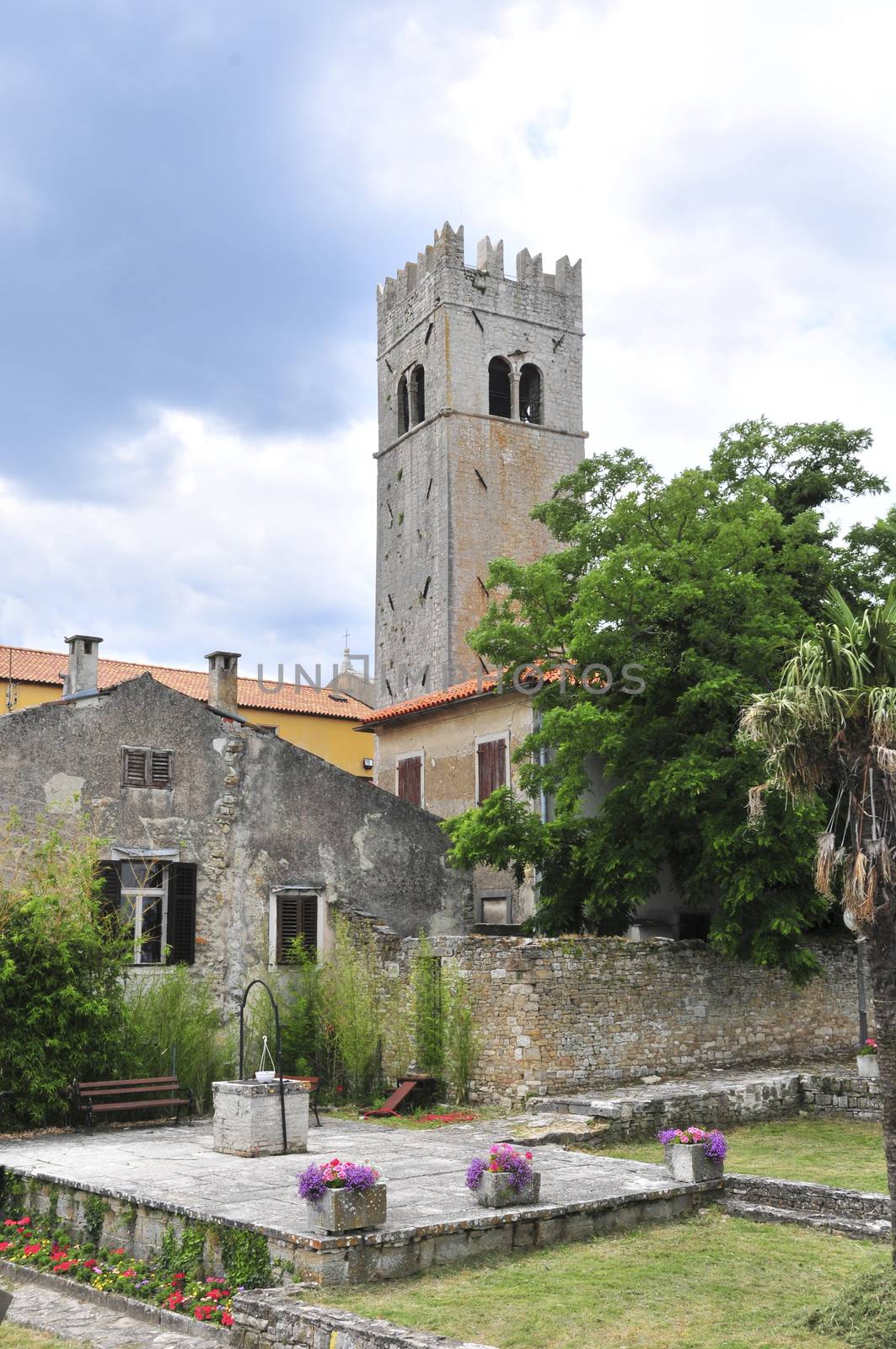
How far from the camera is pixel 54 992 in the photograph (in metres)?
16.4

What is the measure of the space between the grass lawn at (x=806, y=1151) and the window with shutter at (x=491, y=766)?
27.6 feet

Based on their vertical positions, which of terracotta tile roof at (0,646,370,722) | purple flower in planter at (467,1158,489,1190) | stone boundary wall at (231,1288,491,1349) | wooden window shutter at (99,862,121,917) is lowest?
stone boundary wall at (231,1288,491,1349)

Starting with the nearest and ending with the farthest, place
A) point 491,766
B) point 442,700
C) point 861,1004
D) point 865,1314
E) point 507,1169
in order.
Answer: point 865,1314, point 507,1169, point 861,1004, point 491,766, point 442,700

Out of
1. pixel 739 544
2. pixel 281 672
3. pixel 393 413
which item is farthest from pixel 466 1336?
pixel 393 413

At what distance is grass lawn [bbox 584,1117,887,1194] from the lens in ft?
44.1

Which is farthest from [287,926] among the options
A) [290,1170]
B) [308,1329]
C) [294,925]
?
[308,1329]

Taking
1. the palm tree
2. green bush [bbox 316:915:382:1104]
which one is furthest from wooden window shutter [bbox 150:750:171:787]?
the palm tree

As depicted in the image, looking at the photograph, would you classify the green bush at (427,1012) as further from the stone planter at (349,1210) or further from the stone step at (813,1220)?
the stone planter at (349,1210)

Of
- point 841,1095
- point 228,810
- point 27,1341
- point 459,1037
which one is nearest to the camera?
point 27,1341

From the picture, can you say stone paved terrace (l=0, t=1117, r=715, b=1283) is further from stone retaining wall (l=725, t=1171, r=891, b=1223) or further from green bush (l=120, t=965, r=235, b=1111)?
green bush (l=120, t=965, r=235, b=1111)

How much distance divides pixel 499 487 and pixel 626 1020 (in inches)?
925

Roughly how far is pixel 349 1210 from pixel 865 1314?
376 centimetres

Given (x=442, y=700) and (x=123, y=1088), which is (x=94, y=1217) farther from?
(x=442, y=700)

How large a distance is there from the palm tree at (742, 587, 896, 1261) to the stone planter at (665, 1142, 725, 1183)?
10.9 ft
